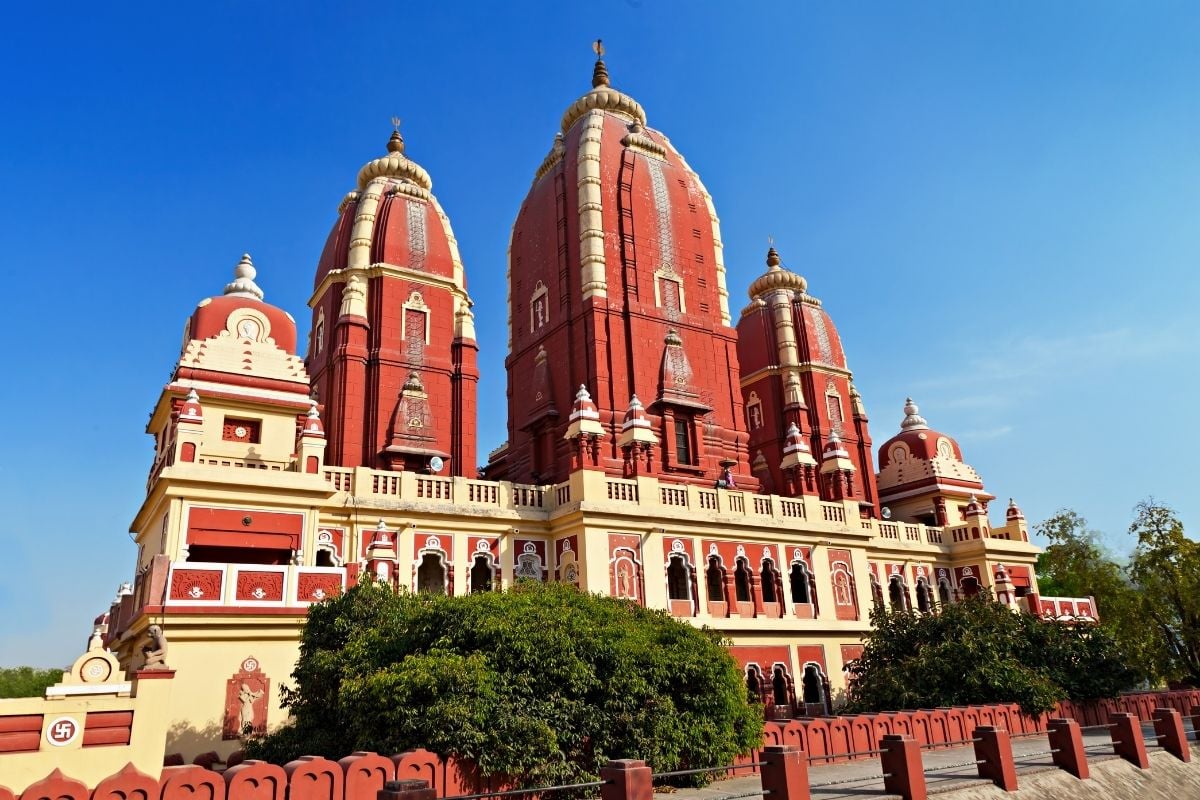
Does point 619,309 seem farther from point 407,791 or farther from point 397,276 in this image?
point 407,791

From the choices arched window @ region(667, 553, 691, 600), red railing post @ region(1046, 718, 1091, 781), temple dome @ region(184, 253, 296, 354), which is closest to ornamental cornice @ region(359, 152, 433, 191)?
temple dome @ region(184, 253, 296, 354)

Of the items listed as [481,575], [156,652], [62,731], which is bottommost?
[62,731]

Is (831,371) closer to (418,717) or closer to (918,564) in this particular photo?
(918,564)

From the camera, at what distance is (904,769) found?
1074cm

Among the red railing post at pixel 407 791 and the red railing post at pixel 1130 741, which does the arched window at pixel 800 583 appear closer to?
the red railing post at pixel 1130 741

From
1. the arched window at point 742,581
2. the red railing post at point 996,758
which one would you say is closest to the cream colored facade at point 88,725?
the red railing post at point 996,758

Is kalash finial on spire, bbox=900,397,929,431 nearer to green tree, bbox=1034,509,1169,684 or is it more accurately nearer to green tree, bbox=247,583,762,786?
green tree, bbox=1034,509,1169,684

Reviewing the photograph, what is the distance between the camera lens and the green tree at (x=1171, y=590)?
2717 centimetres

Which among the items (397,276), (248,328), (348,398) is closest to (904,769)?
(248,328)

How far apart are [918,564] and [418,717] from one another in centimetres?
2202

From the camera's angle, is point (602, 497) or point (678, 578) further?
point (678, 578)

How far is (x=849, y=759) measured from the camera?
14250 millimetres

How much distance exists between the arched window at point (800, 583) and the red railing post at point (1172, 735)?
853cm

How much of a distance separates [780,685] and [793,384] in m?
13.3
